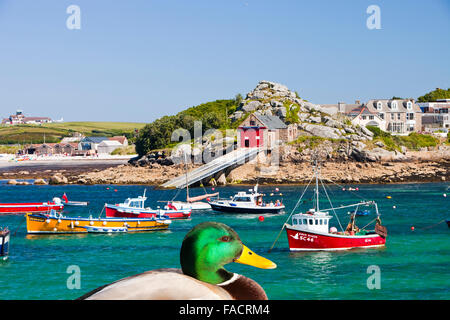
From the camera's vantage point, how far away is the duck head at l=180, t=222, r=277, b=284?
152 inches

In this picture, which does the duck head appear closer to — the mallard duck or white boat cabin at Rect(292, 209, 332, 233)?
the mallard duck

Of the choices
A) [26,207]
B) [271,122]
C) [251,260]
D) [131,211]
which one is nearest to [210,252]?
[251,260]

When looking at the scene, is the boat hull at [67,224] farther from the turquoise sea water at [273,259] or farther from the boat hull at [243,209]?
the boat hull at [243,209]

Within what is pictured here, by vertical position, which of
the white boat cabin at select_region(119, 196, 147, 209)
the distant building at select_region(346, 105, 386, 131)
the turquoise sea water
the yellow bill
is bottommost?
the turquoise sea water

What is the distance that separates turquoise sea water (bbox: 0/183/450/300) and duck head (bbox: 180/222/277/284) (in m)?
22.3

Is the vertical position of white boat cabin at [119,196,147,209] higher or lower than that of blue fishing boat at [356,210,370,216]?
higher

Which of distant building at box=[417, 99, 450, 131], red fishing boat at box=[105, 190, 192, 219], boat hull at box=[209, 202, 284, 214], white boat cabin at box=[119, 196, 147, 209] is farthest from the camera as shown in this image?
distant building at box=[417, 99, 450, 131]

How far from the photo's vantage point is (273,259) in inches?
1407

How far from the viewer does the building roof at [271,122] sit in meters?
102

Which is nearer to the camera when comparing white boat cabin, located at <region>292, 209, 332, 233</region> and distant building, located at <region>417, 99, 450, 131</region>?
white boat cabin, located at <region>292, 209, 332, 233</region>

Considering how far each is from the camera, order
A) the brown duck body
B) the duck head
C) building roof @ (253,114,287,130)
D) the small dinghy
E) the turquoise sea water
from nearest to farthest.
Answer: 1. the brown duck body
2. the duck head
3. the turquoise sea water
4. the small dinghy
5. building roof @ (253,114,287,130)

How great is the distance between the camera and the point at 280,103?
111 metres

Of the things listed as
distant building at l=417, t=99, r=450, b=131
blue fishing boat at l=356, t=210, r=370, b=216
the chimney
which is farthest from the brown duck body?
distant building at l=417, t=99, r=450, b=131
